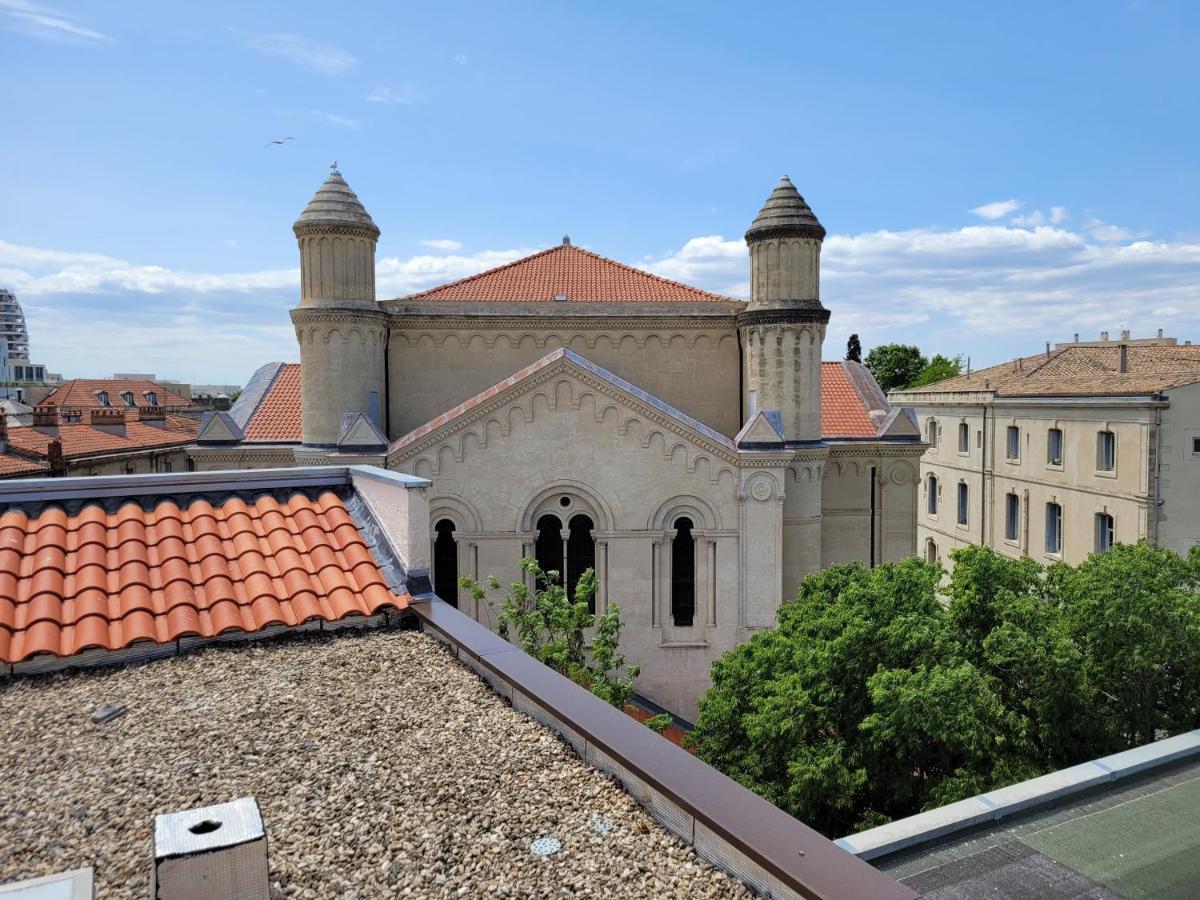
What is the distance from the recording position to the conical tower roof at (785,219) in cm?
2172

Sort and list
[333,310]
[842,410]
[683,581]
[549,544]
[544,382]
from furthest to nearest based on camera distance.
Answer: [842,410] → [333,310] → [683,581] → [549,544] → [544,382]

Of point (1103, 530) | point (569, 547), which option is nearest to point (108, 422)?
point (569, 547)

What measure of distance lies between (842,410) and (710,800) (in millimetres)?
22751

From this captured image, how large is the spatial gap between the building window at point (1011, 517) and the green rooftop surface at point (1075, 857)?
106ft

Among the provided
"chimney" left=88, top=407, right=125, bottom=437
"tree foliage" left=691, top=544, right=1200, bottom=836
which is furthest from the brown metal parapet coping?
"chimney" left=88, top=407, right=125, bottom=437

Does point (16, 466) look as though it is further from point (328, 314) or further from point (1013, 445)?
point (1013, 445)

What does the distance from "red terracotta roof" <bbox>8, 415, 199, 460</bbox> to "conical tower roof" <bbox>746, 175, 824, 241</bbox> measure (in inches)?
990

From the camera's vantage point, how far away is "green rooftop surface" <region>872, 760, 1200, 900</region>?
21.0ft

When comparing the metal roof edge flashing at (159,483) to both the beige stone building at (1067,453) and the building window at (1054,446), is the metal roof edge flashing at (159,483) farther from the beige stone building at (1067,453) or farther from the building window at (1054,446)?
the building window at (1054,446)

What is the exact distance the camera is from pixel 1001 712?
11.4 m

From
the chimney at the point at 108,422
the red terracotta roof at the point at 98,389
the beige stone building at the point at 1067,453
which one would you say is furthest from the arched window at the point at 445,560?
the red terracotta roof at the point at 98,389

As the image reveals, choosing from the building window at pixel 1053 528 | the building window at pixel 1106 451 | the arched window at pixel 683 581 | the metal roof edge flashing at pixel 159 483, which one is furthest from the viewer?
the building window at pixel 1053 528

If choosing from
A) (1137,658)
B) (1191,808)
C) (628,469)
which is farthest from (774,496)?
(1191,808)

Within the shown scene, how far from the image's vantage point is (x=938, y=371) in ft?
258
